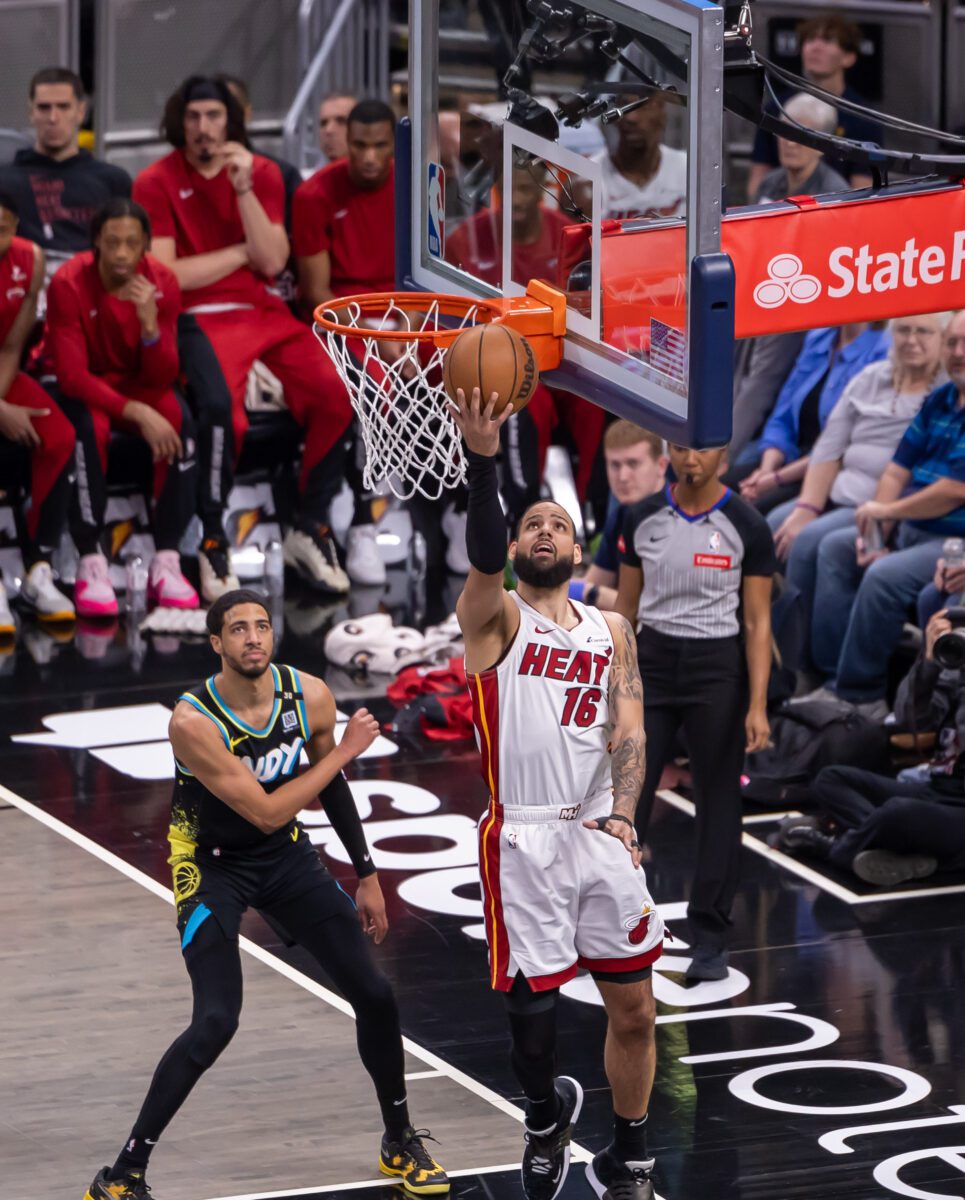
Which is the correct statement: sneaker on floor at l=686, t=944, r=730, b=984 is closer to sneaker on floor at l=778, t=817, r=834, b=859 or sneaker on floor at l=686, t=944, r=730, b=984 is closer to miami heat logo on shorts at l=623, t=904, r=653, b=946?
sneaker on floor at l=778, t=817, r=834, b=859

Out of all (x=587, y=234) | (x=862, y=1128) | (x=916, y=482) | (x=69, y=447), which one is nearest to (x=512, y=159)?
(x=587, y=234)

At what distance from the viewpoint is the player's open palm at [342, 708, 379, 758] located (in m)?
6.14

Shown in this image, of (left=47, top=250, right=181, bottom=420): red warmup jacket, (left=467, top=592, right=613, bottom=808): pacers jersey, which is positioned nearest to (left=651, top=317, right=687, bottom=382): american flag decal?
(left=467, top=592, right=613, bottom=808): pacers jersey

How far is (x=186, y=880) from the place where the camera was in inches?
246

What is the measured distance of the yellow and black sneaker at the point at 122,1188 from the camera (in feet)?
19.5

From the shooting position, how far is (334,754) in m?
6.21

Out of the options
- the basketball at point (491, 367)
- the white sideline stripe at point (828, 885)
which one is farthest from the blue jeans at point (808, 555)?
the basketball at point (491, 367)

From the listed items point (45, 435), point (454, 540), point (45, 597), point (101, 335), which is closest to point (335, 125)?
point (101, 335)

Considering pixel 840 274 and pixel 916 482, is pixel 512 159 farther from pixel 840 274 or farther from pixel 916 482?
pixel 916 482

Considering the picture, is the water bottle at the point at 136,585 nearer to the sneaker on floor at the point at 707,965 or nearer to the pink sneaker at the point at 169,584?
the pink sneaker at the point at 169,584

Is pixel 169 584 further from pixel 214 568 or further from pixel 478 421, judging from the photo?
pixel 478 421

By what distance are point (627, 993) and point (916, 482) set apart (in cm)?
483

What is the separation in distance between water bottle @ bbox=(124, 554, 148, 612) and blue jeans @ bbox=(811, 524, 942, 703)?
3.77 metres

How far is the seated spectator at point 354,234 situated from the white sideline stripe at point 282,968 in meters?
3.69
